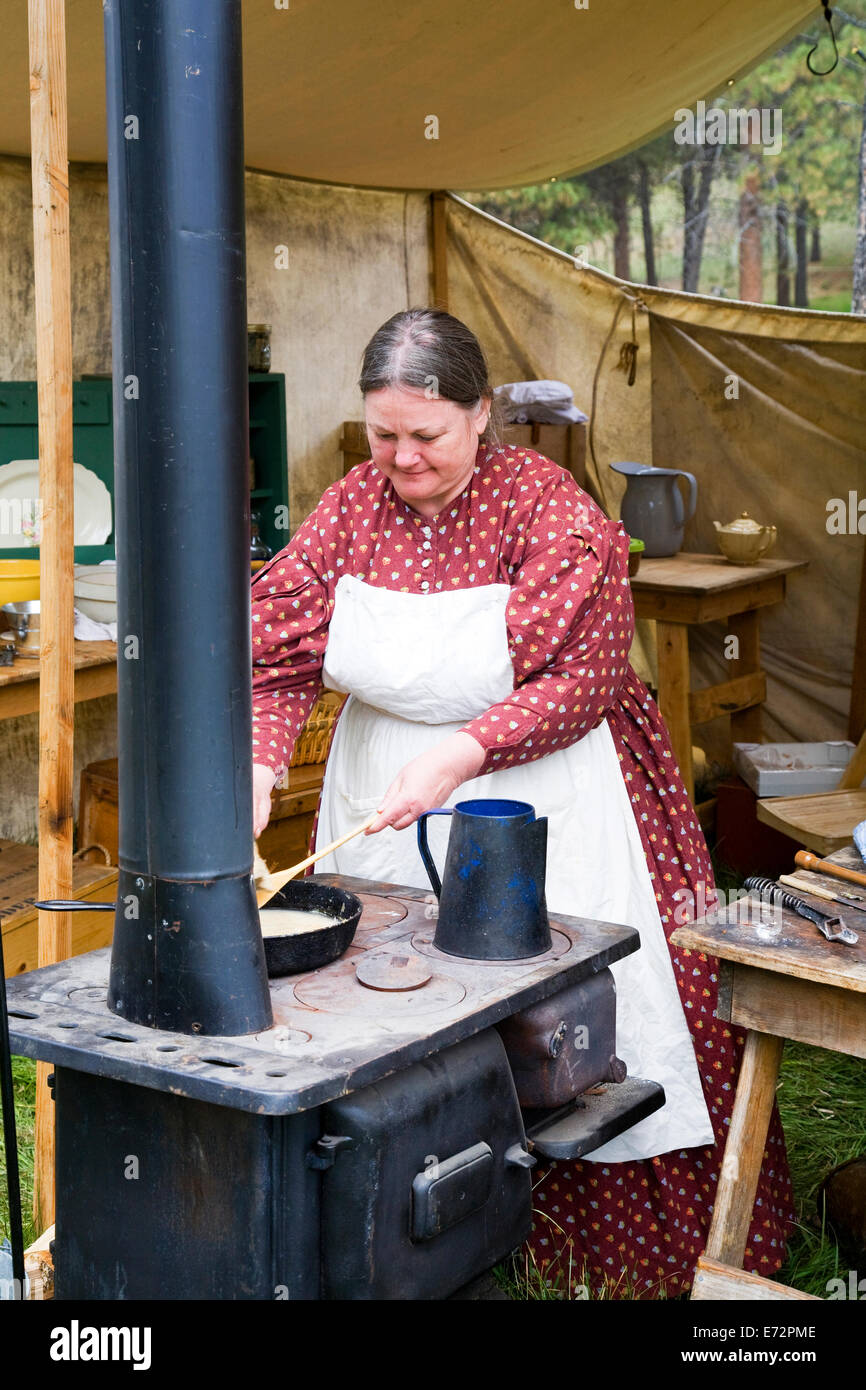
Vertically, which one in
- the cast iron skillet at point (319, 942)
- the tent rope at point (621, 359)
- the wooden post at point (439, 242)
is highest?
the wooden post at point (439, 242)

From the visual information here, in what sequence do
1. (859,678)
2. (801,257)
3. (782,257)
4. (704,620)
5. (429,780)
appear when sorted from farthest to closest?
(782,257), (801,257), (859,678), (704,620), (429,780)

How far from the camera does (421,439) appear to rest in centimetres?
231

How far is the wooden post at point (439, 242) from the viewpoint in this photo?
579 cm

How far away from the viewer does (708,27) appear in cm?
402

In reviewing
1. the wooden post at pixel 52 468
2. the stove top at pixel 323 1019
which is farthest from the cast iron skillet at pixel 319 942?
the wooden post at pixel 52 468

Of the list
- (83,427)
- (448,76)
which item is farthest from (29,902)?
(448,76)

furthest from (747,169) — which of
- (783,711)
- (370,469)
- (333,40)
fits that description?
(370,469)

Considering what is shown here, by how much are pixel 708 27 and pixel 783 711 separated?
289cm

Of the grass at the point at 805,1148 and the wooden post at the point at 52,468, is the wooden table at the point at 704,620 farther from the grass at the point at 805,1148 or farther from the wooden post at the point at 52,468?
the wooden post at the point at 52,468

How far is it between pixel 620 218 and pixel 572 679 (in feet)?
61.6

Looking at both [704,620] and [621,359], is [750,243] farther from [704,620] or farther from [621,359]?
[704,620]

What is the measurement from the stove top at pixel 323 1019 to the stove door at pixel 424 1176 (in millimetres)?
62

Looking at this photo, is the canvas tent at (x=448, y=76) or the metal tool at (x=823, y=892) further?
the canvas tent at (x=448, y=76)
